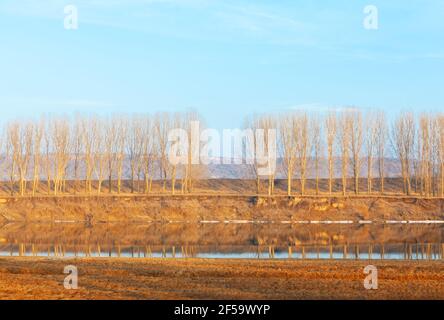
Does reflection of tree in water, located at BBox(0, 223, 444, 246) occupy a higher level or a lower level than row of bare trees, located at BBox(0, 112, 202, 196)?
lower

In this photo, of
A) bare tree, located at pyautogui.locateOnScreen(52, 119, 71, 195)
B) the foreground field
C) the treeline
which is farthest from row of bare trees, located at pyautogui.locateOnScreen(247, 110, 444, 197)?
the foreground field

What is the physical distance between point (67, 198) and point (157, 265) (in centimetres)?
4222

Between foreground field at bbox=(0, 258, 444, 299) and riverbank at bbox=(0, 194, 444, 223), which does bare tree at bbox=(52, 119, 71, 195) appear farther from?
foreground field at bbox=(0, 258, 444, 299)

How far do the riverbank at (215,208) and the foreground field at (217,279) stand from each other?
114 feet

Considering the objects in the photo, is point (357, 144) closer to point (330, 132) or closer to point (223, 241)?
point (330, 132)

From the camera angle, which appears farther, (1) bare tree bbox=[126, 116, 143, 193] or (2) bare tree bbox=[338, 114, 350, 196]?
(1) bare tree bbox=[126, 116, 143, 193]

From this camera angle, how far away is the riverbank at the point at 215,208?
201 feet

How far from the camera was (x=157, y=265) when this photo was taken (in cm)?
2431

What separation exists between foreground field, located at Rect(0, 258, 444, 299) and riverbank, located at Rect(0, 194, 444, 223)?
3489 cm

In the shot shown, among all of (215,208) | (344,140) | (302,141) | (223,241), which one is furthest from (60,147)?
(223,241)

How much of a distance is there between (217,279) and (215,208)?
4228 cm

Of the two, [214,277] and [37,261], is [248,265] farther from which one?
[37,261]

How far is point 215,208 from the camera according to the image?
62.4 meters

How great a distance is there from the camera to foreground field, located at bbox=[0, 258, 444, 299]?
1672 cm
